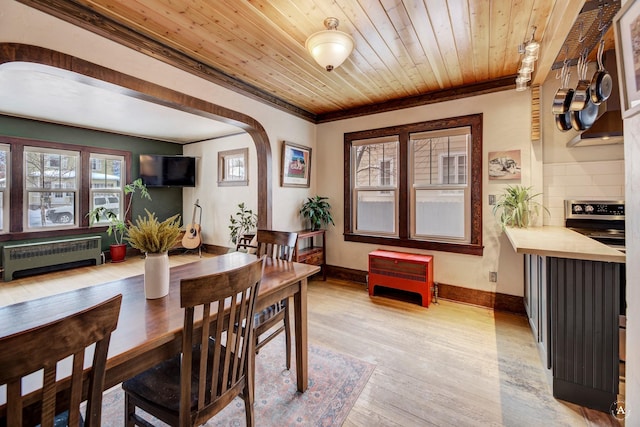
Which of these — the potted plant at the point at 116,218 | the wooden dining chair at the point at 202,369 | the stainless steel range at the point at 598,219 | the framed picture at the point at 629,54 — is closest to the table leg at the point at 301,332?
the wooden dining chair at the point at 202,369

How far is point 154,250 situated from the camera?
1435 millimetres

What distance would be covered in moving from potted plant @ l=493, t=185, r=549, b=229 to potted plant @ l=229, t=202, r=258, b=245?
3.79m

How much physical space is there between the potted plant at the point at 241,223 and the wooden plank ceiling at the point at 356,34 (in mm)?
2432

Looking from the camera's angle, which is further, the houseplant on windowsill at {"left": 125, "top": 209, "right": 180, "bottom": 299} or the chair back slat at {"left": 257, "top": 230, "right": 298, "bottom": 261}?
the chair back slat at {"left": 257, "top": 230, "right": 298, "bottom": 261}

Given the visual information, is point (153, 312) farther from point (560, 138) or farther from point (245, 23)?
point (560, 138)

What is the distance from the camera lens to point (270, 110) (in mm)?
3596

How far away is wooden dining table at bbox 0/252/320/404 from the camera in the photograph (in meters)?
1.01

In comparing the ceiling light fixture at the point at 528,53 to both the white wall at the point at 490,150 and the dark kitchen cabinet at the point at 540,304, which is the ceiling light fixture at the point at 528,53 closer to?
the white wall at the point at 490,150

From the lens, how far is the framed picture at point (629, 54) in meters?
1.09

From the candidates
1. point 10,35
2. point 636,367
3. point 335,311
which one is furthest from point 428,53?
point 10,35

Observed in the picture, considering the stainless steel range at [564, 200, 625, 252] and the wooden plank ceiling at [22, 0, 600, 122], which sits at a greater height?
the wooden plank ceiling at [22, 0, 600, 122]

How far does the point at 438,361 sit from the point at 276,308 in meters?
1.36

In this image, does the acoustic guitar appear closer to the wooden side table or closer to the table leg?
the wooden side table

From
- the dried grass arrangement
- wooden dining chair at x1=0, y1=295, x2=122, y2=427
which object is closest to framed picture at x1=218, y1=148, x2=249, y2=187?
the dried grass arrangement
